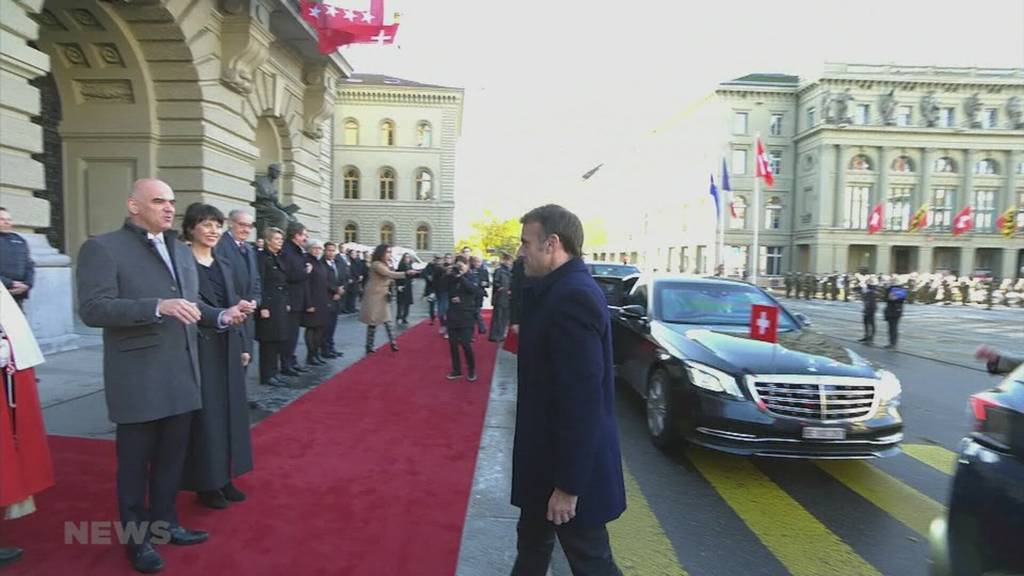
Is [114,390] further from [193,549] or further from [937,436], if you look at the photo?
[937,436]

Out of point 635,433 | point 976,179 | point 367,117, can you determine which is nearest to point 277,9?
point 635,433

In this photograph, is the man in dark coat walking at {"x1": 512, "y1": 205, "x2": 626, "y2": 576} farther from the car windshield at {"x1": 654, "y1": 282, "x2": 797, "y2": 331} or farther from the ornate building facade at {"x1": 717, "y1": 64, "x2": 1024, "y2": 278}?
the ornate building facade at {"x1": 717, "y1": 64, "x2": 1024, "y2": 278}

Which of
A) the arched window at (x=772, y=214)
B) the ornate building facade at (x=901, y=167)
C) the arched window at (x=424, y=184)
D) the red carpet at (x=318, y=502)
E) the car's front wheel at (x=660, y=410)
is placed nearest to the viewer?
the red carpet at (x=318, y=502)

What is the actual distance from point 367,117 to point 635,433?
52222 millimetres

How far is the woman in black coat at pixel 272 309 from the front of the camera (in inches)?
290

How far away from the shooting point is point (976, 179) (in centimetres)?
6644

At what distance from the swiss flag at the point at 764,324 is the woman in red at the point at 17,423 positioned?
536cm

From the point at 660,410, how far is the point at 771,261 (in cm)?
7085

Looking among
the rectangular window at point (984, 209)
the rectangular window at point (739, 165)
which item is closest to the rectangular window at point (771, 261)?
the rectangular window at point (739, 165)

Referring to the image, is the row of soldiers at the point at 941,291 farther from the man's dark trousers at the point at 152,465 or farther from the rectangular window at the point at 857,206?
the man's dark trousers at the point at 152,465

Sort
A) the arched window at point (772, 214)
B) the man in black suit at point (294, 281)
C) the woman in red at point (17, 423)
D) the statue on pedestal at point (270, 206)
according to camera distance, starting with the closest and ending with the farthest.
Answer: the woman in red at point (17, 423), the man in black suit at point (294, 281), the statue on pedestal at point (270, 206), the arched window at point (772, 214)

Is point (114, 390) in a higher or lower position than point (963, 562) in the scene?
higher

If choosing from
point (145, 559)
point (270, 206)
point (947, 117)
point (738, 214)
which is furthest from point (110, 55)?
point (947, 117)

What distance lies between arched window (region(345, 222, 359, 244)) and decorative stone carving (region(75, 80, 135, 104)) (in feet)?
137
